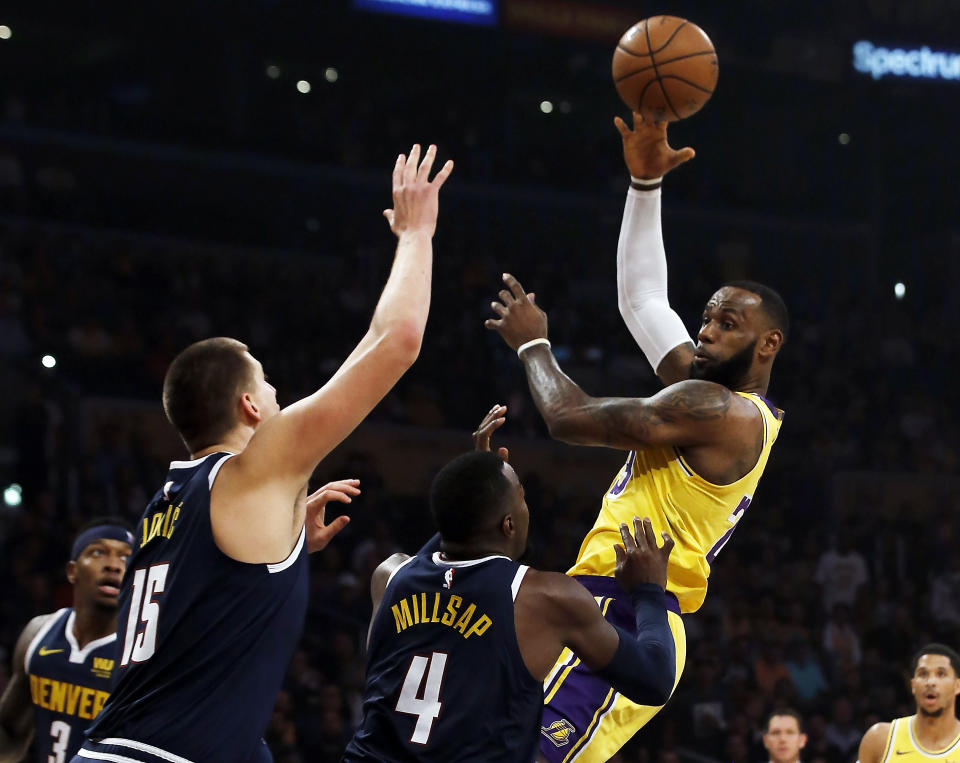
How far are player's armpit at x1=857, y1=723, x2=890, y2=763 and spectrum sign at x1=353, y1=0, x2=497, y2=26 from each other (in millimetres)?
11925

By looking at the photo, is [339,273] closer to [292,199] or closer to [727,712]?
[292,199]

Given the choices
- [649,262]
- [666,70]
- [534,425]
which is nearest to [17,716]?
[649,262]

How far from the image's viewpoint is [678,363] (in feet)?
16.5

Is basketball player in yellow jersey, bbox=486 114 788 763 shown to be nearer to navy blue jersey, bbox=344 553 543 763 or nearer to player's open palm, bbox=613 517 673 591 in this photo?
player's open palm, bbox=613 517 673 591

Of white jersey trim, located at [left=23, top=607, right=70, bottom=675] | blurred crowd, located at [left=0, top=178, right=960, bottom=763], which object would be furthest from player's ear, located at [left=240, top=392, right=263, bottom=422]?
blurred crowd, located at [left=0, top=178, right=960, bottom=763]

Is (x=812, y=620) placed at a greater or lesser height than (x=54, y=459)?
lesser

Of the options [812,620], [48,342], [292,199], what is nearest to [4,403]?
→ [48,342]

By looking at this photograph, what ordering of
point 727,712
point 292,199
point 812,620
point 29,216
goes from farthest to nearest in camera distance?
1. point 292,199
2. point 29,216
3. point 812,620
4. point 727,712

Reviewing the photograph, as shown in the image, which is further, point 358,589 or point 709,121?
point 709,121

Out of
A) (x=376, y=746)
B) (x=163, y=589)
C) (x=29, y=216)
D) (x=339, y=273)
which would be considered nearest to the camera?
(x=163, y=589)

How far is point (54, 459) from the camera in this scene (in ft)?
40.2

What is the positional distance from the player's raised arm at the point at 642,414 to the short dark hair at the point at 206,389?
51.9 inches

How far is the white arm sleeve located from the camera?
5.11 metres

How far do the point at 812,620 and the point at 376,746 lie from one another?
10.8 metres
